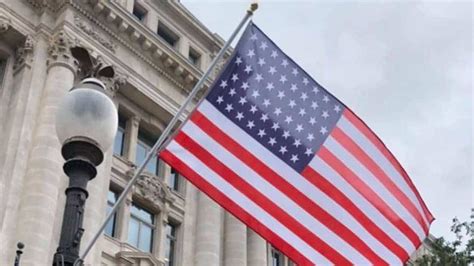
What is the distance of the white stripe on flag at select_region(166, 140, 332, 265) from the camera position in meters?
13.1

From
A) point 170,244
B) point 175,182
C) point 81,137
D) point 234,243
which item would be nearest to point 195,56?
point 175,182

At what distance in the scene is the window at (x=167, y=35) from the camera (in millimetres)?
33125

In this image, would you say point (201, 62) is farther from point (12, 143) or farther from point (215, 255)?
point (12, 143)

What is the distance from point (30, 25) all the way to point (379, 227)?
1723cm

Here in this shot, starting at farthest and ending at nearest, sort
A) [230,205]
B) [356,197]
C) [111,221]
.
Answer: [111,221], [356,197], [230,205]

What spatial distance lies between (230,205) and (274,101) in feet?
7.42

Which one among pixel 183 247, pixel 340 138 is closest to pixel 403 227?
pixel 340 138

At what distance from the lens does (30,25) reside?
27.2m

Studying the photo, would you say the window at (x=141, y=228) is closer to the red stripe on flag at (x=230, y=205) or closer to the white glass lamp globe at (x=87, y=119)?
the red stripe on flag at (x=230, y=205)

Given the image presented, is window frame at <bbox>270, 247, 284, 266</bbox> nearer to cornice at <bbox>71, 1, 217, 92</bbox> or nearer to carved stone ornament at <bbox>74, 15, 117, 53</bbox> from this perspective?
cornice at <bbox>71, 1, 217, 92</bbox>

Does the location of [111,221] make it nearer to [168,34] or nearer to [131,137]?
[131,137]

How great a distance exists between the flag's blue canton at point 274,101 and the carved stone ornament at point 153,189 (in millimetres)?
14487

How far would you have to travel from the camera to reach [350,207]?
14.2 metres

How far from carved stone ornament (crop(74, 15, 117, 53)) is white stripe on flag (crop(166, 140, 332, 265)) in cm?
1573
